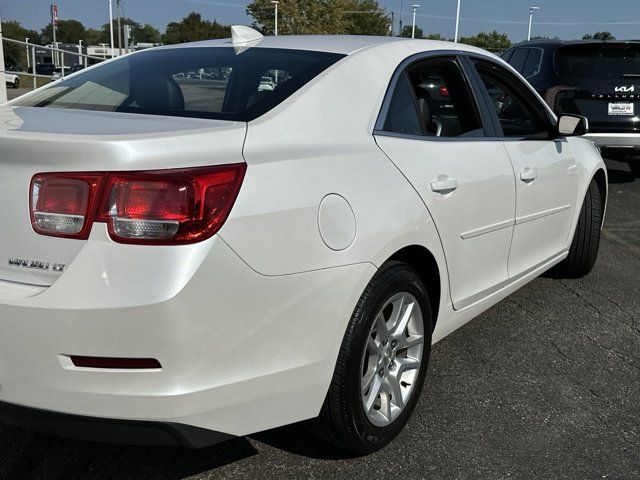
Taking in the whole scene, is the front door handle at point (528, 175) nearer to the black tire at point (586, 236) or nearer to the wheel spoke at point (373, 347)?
the black tire at point (586, 236)

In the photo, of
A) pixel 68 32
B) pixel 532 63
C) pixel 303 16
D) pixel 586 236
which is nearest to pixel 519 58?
pixel 532 63

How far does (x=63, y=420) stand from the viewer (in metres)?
2.03

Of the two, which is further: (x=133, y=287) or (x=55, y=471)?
(x=55, y=471)

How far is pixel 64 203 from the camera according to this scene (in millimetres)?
1992

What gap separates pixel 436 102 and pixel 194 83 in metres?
1.16

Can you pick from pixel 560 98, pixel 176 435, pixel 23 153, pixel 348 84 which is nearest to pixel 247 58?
pixel 348 84

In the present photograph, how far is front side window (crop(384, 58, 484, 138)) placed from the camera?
298 cm

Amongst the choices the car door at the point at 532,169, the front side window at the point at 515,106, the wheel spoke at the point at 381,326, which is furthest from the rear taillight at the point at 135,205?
the front side window at the point at 515,106

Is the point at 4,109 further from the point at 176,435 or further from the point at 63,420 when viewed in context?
the point at 176,435

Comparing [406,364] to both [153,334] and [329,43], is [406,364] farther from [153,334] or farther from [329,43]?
[329,43]

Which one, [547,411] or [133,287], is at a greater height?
[133,287]

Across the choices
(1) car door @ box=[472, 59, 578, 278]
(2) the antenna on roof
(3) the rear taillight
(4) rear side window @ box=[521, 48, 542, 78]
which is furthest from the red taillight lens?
(4) rear side window @ box=[521, 48, 542, 78]

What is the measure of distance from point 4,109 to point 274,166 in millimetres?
1238

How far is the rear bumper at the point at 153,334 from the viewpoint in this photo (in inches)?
75.5
